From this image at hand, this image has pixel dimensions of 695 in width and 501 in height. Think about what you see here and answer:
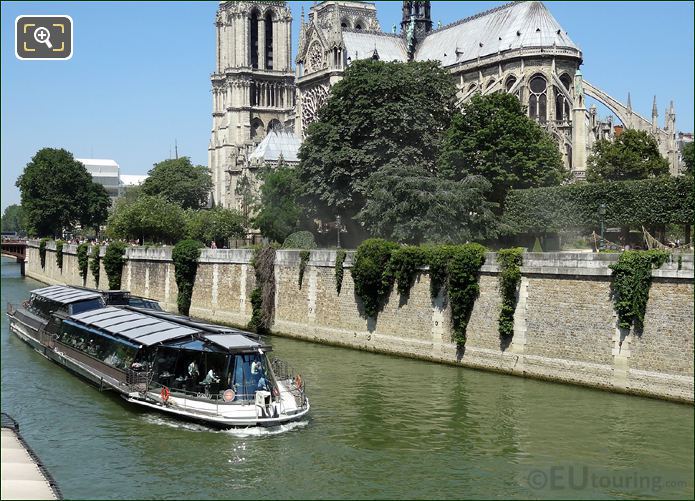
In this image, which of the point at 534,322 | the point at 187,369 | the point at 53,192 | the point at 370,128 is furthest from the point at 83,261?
the point at 534,322

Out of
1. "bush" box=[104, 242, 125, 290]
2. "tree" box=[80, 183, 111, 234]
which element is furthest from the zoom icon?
"tree" box=[80, 183, 111, 234]

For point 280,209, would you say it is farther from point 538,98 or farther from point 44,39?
point 44,39

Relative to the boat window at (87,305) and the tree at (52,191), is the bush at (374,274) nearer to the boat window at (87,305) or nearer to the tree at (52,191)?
the boat window at (87,305)

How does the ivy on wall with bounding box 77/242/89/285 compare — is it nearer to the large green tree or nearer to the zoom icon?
the large green tree

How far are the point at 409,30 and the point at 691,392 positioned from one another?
246ft

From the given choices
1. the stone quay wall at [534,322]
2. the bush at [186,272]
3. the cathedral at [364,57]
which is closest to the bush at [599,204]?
the stone quay wall at [534,322]

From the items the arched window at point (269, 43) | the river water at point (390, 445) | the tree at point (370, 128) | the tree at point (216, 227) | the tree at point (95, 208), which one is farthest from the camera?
the arched window at point (269, 43)

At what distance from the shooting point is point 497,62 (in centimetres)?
7719

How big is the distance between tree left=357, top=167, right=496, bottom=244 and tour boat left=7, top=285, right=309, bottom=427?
461 inches

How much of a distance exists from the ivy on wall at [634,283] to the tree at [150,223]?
163ft

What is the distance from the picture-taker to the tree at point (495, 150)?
48.9 meters

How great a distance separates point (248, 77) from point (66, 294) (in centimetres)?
7916

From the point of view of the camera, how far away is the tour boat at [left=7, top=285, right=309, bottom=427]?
2453cm

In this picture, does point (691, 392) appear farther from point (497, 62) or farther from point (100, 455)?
point (497, 62)
